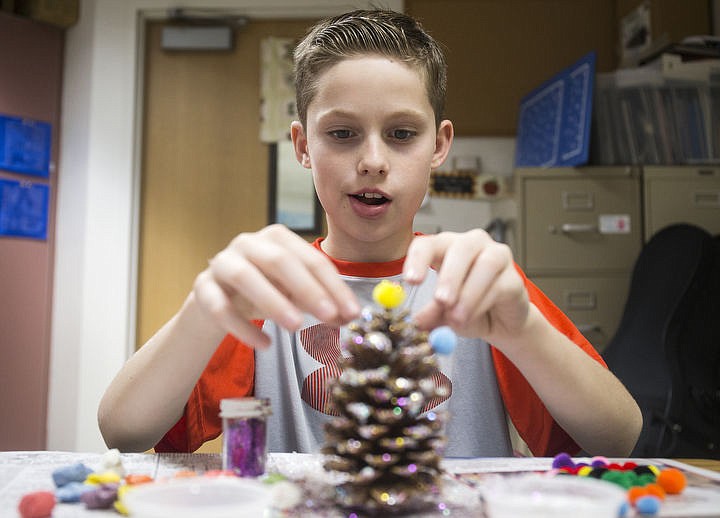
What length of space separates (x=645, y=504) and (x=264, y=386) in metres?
0.62

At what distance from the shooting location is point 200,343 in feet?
2.37

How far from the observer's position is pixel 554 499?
1.41 feet

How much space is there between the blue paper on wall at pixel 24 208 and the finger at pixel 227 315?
2355 millimetres

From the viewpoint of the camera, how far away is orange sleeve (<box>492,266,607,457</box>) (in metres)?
0.88

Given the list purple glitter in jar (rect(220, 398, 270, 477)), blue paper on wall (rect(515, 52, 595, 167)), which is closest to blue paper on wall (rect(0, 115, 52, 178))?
blue paper on wall (rect(515, 52, 595, 167))

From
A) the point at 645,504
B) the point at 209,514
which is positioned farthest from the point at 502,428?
the point at 209,514

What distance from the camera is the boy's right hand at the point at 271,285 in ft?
1.78

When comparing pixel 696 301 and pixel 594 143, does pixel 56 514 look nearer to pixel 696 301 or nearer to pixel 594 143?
pixel 696 301

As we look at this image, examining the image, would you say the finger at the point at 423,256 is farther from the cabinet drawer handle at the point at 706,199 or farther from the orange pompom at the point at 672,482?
the cabinet drawer handle at the point at 706,199

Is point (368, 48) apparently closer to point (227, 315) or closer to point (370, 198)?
point (370, 198)

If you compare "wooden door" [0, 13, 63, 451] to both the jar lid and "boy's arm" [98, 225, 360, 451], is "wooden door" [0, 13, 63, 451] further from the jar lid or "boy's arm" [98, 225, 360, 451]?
the jar lid

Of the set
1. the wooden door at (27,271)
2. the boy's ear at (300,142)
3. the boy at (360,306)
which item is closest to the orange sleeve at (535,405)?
the boy at (360,306)

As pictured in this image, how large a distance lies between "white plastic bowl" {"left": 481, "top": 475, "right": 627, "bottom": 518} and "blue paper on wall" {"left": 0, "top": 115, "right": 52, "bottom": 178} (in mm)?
2661

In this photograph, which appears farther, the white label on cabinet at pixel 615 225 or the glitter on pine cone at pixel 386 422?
the white label on cabinet at pixel 615 225
